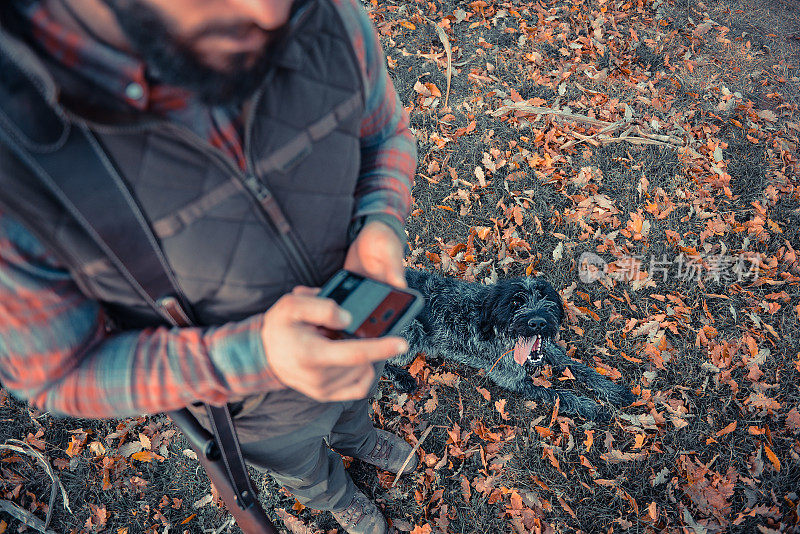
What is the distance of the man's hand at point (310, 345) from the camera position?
3.78 ft

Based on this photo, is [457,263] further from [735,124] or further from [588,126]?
[735,124]

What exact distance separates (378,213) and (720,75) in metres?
6.67

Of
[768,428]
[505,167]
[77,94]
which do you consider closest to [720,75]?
[505,167]

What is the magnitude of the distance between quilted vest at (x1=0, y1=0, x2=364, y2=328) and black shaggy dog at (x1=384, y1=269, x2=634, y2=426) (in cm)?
235

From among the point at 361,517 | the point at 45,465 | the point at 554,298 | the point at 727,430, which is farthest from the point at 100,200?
the point at 727,430

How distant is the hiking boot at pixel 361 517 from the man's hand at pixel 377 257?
2230 mm

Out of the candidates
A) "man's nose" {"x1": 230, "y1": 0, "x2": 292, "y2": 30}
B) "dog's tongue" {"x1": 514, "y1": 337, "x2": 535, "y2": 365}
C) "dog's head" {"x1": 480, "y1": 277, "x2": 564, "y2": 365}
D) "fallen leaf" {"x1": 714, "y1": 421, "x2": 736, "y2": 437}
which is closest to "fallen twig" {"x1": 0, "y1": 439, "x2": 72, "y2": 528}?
"dog's head" {"x1": 480, "y1": 277, "x2": 564, "y2": 365}

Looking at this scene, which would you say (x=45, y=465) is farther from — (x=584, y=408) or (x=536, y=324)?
(x=584, y=408)

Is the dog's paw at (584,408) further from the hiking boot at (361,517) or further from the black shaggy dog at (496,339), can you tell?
the hiking boot at (361,517)

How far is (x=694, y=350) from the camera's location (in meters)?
4.05

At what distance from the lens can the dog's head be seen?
11.3 feet

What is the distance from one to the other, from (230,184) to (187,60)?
329 millimetres

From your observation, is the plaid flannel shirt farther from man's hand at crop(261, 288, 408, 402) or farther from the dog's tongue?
the dog's tongue

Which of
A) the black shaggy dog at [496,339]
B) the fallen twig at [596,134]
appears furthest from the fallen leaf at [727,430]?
the fallen twig at [596,134]
